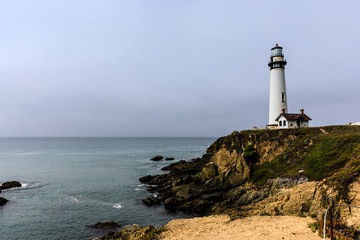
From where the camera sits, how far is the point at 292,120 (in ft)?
120

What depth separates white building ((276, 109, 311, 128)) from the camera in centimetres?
3647

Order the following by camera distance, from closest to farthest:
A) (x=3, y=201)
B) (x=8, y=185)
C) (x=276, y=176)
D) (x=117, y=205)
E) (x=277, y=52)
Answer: (x=276, y=176) → (x=117, y=205) → (x=3, y=201) → (x=8, y=185) → (x=277, y=52)

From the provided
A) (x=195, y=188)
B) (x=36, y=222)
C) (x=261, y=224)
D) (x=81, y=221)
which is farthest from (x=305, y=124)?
(x=36, y=222)

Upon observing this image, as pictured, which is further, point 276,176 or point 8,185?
point 8,185

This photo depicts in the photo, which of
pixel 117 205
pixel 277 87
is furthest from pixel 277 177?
pixel 277 87

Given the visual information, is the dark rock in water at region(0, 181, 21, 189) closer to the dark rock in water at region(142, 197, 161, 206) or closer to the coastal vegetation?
the coastal vegetation

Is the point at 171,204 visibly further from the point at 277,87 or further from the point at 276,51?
the point at 276,51

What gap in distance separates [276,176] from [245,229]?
11407 millimetres

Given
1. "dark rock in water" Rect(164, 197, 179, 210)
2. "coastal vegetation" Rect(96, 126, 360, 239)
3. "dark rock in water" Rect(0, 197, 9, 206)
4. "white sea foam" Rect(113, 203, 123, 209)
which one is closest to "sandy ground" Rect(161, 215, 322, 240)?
"coastal vegetation" Rect(96, 126, 360, 239)

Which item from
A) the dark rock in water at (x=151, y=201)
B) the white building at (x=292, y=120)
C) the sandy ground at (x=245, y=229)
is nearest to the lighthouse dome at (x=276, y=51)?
the white building at (x=292, y=120)

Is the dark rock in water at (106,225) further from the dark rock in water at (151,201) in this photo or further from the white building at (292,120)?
the white building at (292,120)

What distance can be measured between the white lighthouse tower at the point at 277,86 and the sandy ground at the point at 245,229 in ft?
82.9

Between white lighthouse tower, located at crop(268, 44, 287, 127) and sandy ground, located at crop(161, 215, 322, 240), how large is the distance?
2528 centimetres

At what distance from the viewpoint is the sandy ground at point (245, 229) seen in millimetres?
14555
